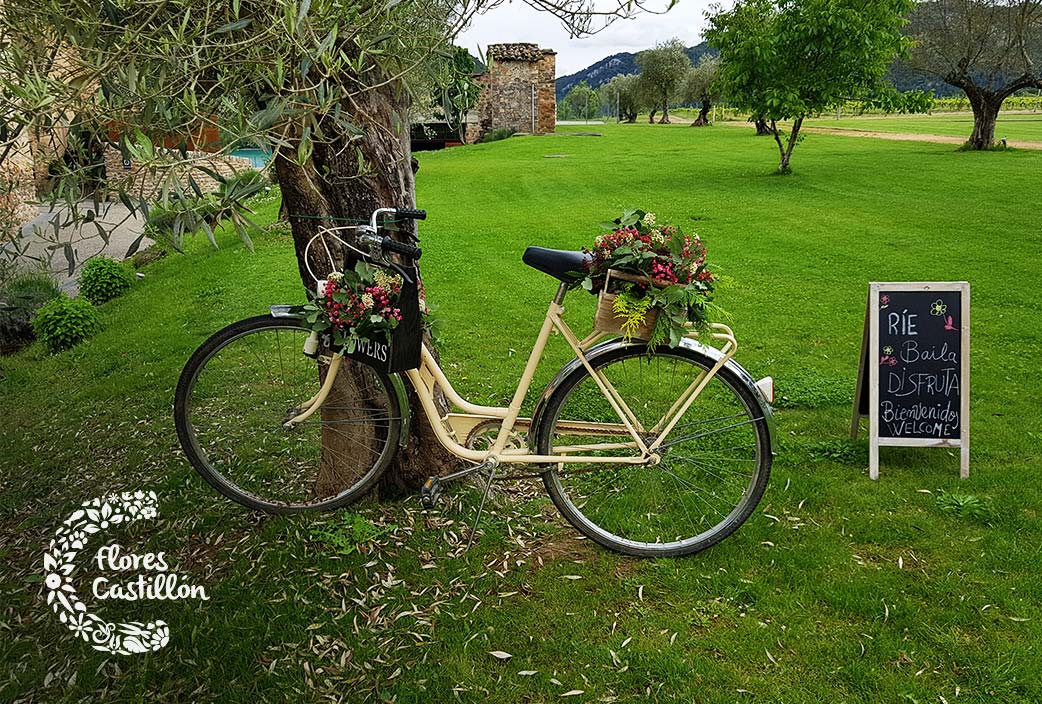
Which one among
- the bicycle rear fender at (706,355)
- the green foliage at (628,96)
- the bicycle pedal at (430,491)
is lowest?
the bicycle pedal at (430,491)

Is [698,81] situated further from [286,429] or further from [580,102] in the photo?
[580,102]

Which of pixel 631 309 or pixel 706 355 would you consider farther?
pixel 706 355

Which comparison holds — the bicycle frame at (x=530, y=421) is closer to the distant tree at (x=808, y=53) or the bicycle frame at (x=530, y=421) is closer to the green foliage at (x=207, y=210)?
the green foliage at (x=207, y=210)

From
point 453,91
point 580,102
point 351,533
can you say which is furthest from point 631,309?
point 580,102

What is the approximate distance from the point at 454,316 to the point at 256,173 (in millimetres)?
5023

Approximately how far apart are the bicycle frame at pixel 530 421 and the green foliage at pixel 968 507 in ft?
4.46

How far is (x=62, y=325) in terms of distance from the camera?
7645mm

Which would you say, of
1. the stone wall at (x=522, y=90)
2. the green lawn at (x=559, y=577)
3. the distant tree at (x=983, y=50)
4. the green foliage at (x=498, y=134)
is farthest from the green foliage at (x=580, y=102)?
the green lawn at (x=559, y=577)

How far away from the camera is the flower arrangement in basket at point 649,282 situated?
294 cm

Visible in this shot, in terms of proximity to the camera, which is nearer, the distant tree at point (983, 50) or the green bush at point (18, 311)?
the green bush at point (18, 311)

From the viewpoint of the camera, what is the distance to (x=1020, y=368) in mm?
5523

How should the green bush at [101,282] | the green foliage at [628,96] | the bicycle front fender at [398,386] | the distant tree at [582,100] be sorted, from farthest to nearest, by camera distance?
the distant tree at [582,100]
the green foliage at [628,96]
the green bush at [101,282]
the bicycle front fender at [398,386]

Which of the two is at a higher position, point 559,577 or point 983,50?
point 983,50

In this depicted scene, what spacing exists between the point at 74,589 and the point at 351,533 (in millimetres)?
1138
